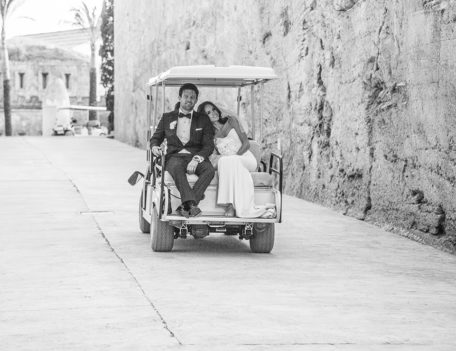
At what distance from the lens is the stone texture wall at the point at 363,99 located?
10953 millimetres

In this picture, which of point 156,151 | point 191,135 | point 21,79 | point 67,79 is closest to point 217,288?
point 156,151

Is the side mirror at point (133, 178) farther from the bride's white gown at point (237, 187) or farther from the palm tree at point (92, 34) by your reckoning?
the palm tree at point (92, 34)

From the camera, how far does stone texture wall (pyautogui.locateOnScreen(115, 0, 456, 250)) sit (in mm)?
10953

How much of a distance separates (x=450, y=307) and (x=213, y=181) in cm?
308

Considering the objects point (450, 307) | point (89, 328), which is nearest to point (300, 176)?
point (450, 307)

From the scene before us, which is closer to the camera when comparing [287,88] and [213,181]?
[213,181]

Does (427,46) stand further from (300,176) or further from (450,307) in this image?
(300,176)

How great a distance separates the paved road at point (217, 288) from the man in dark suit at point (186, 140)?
0.79 m

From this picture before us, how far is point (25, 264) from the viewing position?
9.30 m

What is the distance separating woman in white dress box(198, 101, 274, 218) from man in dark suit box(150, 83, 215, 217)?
127mm

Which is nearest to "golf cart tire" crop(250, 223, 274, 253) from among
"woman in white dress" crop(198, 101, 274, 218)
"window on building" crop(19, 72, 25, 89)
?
"woman in white dress" crop(198, 101, 274, 218)

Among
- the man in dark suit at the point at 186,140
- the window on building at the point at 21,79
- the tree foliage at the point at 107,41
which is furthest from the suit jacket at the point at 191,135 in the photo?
the window on building at the point at 21,79

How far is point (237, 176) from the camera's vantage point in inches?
389

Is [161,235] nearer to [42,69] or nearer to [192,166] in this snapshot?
[192,166]
